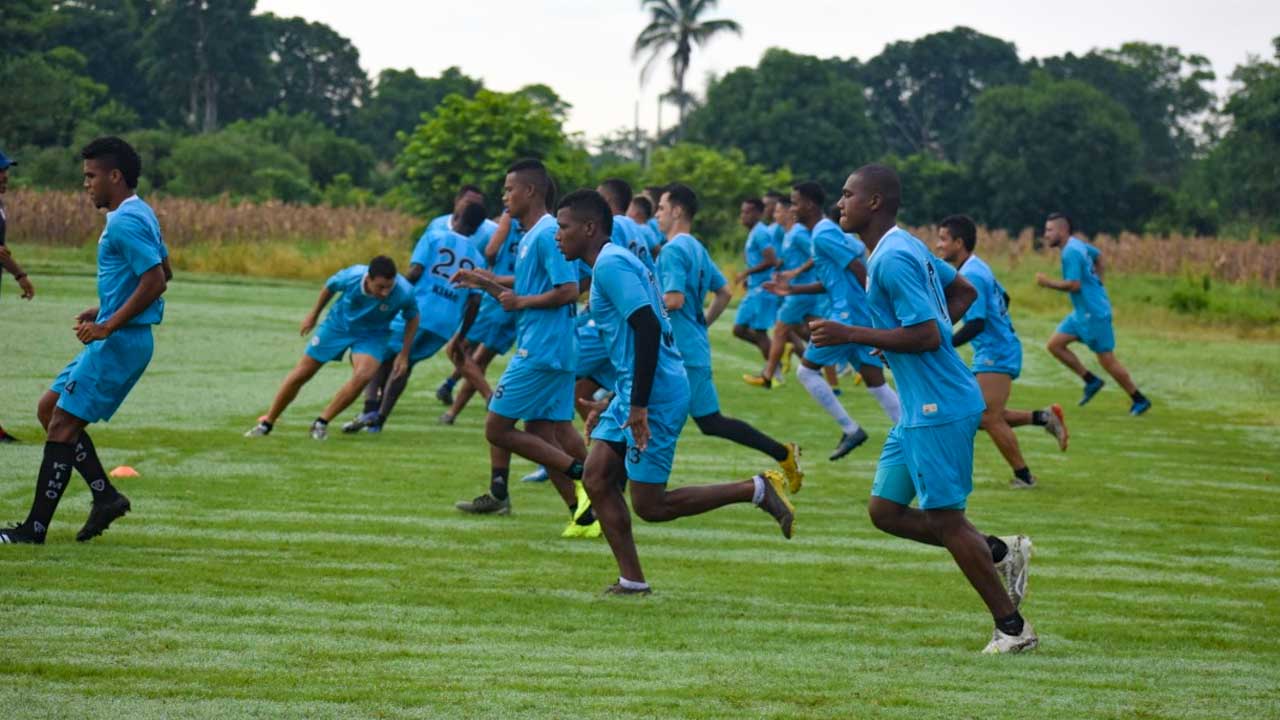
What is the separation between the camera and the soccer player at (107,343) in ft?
30.3

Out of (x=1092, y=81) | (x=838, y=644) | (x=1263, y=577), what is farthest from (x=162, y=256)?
(x=1092, y=81)

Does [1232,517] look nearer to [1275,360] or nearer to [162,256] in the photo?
[162,256]

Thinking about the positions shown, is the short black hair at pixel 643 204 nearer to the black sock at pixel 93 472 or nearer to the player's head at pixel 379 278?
the player's head at pixel 379 278

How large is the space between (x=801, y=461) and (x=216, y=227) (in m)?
31.8

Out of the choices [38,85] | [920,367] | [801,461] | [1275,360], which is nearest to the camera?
[920,367]

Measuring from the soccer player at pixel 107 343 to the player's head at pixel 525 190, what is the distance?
2214 millimetres

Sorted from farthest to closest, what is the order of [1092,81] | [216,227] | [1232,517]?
[1092,81] → [216,227] → [1232,517]

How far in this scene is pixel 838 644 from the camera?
7.62m

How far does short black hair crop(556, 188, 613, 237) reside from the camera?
8.59 m

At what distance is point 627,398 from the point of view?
8.50 meters

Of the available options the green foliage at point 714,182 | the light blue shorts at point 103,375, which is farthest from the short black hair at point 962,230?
the green foliage at point 714,182

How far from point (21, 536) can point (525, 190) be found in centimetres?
352

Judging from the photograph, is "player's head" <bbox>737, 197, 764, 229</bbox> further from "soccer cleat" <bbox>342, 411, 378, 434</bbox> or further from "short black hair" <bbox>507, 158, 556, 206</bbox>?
"short black hair" <bbox>507, 158, 556, 206</bbox>

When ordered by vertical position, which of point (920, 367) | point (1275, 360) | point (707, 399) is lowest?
point (1275, 360)
